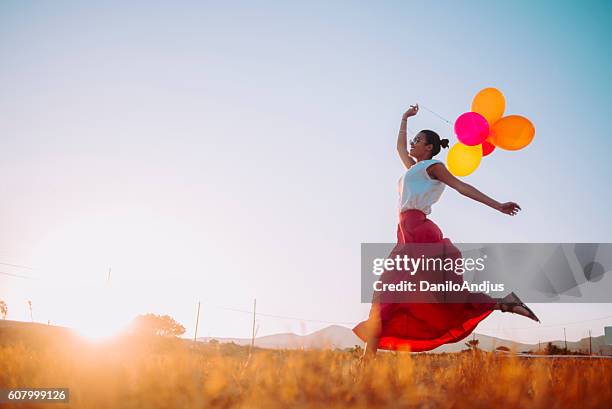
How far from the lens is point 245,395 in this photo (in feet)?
6.67

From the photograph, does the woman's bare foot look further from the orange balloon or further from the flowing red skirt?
the orange balloon

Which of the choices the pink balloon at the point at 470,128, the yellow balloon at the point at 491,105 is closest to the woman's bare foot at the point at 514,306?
the pink balloon at the point at 470,128

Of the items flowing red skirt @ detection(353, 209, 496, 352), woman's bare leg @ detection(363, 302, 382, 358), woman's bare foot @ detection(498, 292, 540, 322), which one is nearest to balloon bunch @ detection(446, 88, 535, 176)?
flowing red skirt @ detection(353, 209, 496, 352)

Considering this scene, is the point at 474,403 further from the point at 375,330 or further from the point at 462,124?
the point at 462,124

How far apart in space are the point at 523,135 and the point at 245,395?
14.6ft

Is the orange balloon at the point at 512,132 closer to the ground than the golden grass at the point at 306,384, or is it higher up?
higher up

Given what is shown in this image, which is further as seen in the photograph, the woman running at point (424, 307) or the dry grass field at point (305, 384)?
the woman running at point (424, 307)

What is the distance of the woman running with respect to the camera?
4078 millimetres

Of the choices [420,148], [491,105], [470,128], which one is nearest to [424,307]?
[420,148]

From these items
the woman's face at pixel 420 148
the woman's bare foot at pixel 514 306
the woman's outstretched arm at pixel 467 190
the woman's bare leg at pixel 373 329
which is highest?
the woman's face at pixel 420 148

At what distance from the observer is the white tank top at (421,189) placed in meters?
4.41

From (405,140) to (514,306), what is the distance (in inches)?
90.7

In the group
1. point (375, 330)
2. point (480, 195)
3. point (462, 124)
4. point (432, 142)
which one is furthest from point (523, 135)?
point (375, 330)

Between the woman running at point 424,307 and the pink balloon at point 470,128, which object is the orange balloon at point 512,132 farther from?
the woman running at point 424,307
